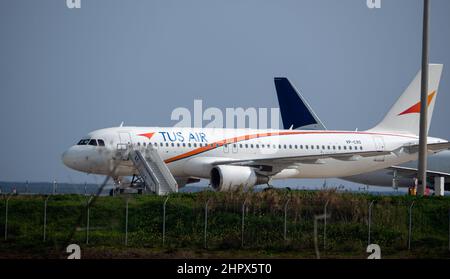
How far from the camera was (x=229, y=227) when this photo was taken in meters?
37.8

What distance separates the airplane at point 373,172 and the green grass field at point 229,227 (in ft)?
116

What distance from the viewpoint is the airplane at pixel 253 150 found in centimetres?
5434

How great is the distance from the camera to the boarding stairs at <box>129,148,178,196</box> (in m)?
50.8

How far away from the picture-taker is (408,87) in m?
69.1

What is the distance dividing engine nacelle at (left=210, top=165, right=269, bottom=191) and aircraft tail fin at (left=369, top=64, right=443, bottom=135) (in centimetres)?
1482

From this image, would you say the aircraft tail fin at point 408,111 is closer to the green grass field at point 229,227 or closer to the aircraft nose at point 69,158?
the aircraft nose at point 69,158

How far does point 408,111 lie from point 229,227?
109 ft

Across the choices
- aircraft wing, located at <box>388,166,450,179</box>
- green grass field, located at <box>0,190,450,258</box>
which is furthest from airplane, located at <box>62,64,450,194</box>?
aircraft wing, located at <box>388,166,450,179</box>

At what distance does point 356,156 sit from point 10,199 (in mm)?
25115

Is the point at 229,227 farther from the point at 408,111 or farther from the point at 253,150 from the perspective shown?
the point at 408,111

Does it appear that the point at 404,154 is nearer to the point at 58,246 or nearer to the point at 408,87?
the point at 408,87

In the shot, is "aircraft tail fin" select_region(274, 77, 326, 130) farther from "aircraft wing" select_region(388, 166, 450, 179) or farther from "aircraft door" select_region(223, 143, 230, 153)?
"aircraft door" select_region(223, 143, 230, 153)

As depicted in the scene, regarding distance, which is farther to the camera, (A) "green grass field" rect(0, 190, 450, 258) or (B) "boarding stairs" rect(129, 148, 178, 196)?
(B) "boarding stairs" rect(129, 148, 178, 196)
